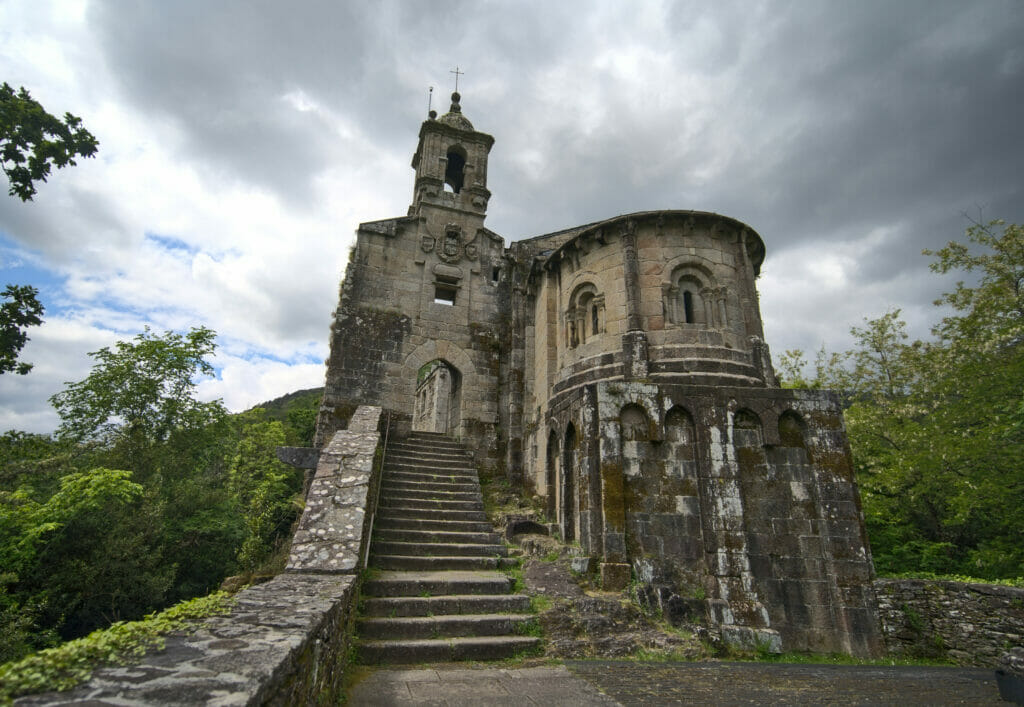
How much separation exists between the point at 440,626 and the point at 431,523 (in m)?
3.28

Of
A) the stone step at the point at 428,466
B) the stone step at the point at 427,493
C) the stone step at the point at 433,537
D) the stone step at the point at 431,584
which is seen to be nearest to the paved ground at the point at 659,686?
the stone step at the point at 431,584

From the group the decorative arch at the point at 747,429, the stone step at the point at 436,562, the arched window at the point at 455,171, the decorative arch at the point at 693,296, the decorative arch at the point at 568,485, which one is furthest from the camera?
the arched window at the point at 455,171

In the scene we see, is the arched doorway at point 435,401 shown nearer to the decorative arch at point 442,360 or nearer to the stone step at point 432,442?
the decorative arch at point 442,360

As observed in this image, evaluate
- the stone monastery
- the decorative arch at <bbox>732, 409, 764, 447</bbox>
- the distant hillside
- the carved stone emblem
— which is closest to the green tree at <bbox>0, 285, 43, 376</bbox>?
the stone monastery

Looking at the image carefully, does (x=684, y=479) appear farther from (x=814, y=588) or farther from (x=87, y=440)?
(x=87, y=440)

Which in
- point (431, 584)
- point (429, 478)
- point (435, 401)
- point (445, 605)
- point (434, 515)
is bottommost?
→ point (445, 605)

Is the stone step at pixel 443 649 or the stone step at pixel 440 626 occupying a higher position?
the stone step at pixel 440 626

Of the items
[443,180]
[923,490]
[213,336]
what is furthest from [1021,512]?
[213,336]

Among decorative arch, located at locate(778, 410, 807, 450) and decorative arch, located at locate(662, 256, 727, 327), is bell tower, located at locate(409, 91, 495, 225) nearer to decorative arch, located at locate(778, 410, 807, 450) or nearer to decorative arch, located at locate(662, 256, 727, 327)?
decorative arch, located at locate(662, 256, 727, 327)

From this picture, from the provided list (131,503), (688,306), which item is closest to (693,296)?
(688,306)

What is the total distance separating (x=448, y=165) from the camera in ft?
57.6

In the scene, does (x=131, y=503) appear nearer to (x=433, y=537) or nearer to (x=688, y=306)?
(x=433, y=537)

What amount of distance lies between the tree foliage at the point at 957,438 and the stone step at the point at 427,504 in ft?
36.6

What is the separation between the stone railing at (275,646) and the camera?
1881 millimetres
